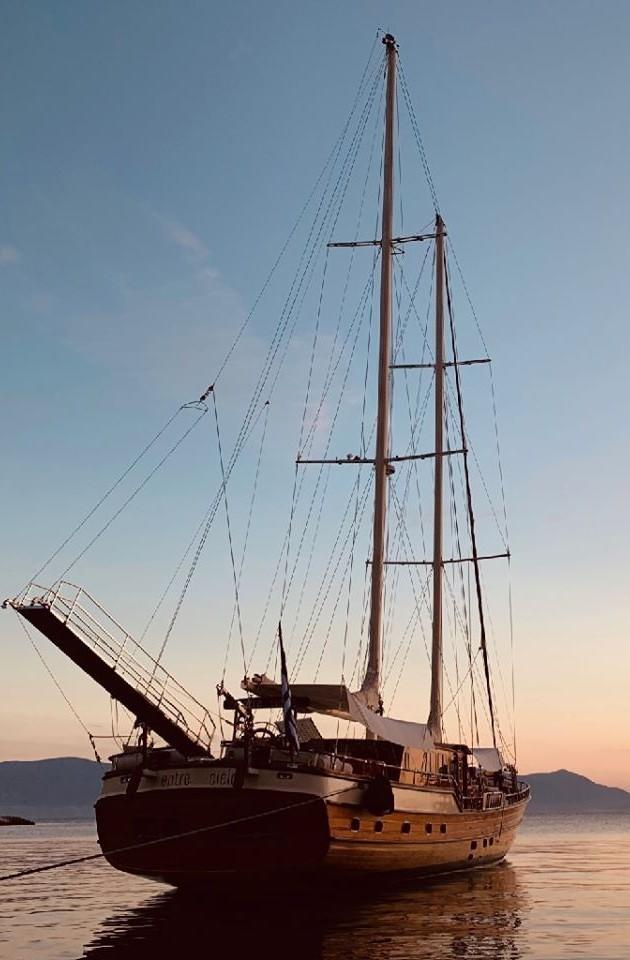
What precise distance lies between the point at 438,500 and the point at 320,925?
88.3 ft

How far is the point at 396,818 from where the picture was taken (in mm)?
30203

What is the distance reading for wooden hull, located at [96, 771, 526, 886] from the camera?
26.8m

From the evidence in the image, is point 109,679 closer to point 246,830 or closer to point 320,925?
point 246,830

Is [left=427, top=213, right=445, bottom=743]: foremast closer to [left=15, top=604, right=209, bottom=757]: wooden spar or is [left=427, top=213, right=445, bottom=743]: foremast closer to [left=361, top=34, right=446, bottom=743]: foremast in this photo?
[left=361, top=34, right=446, bottom=743]: foremast

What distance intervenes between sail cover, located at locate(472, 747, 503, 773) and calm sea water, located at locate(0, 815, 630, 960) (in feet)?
16.8

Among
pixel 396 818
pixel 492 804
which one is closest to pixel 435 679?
pixel 492 804

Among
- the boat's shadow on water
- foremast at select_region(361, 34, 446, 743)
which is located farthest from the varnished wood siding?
foremast at select_region(361, 34, 446, 743)

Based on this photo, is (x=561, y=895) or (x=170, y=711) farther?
(x=561, y=895)

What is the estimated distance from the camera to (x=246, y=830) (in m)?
26.7

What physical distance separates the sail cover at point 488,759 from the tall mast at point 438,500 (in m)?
1.82

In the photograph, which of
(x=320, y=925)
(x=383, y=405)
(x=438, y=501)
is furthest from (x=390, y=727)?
(x=438, y=501)

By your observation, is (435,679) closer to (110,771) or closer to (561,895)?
(561,895)

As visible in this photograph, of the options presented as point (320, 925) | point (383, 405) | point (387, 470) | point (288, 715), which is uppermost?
point (383, 405)

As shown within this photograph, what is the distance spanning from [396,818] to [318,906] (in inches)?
137
